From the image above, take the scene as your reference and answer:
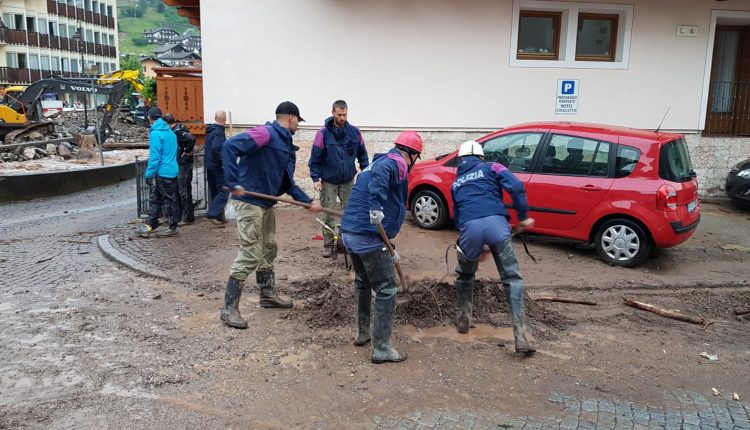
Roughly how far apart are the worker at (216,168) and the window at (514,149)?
394 centimetres

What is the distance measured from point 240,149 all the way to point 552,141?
4.55m

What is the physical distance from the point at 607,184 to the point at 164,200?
6.12 m

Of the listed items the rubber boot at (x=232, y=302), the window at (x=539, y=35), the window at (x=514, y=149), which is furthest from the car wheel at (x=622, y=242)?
the rubber boot at (x=232, y=302)

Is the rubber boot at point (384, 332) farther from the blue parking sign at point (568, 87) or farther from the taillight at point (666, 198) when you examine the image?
the blue parking sign at point (568, 87)

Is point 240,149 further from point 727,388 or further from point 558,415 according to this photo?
point 727,388

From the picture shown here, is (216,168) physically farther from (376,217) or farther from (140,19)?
(140,19)

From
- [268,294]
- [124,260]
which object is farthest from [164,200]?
[268,294]

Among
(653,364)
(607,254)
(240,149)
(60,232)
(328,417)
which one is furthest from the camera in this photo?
(60,232)

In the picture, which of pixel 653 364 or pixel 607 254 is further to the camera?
pixel 607 254

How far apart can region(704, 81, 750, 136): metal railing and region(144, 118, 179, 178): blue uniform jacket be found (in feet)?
33.8

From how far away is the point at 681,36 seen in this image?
1129 centimetres

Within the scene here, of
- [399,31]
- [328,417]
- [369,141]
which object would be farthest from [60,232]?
[328,417]

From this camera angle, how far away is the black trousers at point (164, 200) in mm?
8914

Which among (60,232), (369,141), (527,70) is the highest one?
(527,70)
